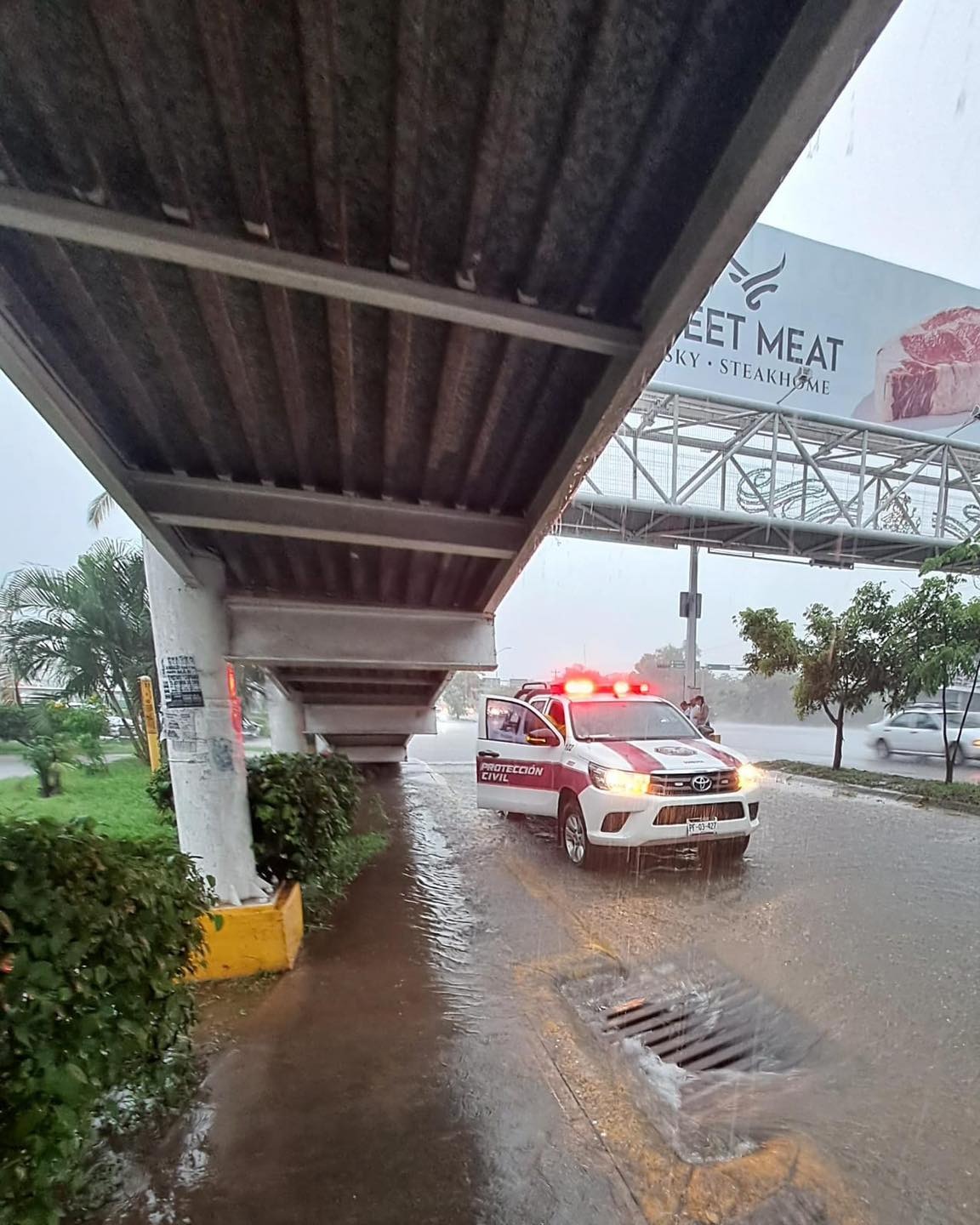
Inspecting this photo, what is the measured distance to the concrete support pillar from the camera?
8492mm

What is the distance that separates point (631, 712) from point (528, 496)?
4.15 m

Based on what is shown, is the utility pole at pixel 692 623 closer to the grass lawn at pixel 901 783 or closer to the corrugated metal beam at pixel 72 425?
the grass lawn at pixel 901 783

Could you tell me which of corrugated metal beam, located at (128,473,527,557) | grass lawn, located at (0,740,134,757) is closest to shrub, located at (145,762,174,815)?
grass lawn, located at (0,740,134,757)

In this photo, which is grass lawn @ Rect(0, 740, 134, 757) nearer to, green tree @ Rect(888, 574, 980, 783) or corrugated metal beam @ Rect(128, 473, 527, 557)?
corrugated metal beam @ Rect(128, 473, 527, 557)

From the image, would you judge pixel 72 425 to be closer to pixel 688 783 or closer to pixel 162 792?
pixel 162 792

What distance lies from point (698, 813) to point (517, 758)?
6.79ft

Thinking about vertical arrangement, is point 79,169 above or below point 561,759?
above

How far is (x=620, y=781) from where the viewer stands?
5488mm

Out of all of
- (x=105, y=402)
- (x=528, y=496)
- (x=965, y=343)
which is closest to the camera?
(x=105, y=402)

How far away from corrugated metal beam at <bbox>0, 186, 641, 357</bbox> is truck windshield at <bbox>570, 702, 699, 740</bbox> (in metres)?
5.00

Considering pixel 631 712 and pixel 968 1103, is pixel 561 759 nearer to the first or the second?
pixel 631 712

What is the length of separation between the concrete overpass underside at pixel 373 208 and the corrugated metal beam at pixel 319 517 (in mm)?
83

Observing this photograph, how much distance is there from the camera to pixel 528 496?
3.47 meters

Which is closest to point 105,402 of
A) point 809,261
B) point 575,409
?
point 575,409
